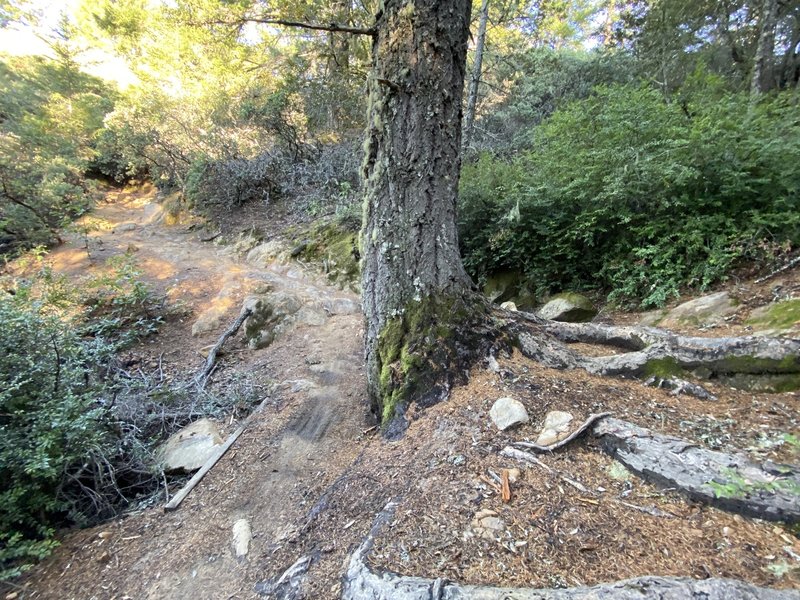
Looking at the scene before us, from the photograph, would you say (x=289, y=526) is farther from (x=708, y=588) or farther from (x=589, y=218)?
(x=589, y=218)

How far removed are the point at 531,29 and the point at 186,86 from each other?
38.4ft

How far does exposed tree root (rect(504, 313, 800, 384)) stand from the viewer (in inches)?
95.3

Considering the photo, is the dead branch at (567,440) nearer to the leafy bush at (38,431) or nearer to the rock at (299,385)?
the rock at (299,385)

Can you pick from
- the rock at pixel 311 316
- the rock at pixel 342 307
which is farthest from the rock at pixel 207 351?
the rock at pixel 342 307

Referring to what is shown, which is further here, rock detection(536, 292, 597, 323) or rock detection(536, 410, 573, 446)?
rock detection(536, 292, 597, 323)

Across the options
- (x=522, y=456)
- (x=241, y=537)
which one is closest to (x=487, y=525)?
(x=522, y=456)

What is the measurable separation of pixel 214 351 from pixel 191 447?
2.08m

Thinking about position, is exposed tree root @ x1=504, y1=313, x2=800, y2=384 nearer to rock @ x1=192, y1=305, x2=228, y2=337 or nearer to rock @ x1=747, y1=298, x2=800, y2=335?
rock @ x1=747, y1=298, x2=800, y2=335

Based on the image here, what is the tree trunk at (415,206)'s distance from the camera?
280 cm

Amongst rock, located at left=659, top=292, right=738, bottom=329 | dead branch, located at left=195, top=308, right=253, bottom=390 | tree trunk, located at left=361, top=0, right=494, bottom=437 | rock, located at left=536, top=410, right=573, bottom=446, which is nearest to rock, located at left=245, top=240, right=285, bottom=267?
dead branch, located at left=195, top=308, right=253, bottom=390

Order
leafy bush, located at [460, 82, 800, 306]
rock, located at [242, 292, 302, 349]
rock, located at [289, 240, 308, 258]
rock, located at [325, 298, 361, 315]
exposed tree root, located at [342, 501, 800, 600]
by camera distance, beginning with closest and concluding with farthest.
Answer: exposed tree root, located at [342, 501, 800, 600] → leafy bush, located at [460, 82, 800, 306] → rock, located at [242, 292, 302, 349] → rock, located at [325, 298, 361, 315] → rock, located at [289, 240, 308, 258]

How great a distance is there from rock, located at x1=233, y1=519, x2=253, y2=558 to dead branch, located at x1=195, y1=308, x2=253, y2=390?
7.68 feet

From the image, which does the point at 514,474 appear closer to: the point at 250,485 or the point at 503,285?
the point at 250,485

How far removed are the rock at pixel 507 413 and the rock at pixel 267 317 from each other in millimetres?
4362
